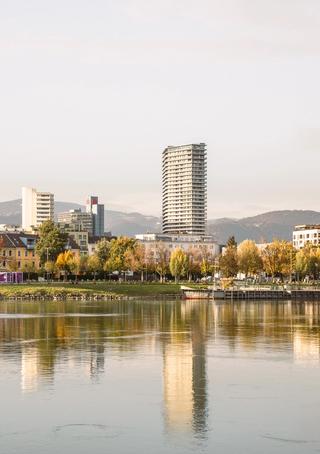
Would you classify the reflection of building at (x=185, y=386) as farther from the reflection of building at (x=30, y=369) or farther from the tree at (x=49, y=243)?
the tree at (x=49, y=243)

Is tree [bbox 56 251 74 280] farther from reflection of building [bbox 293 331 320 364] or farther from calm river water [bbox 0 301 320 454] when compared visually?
reflection of building [bbox 293 331 320 364]

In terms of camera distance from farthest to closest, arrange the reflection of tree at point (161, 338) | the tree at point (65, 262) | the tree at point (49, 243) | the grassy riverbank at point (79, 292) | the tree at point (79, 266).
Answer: the tree at point (79, 266) < the tree at point (49, 243) < the tree at point (65, 262) < the grassy riverbank at point (79, 292) < the reflection of tree at point (161, 338)

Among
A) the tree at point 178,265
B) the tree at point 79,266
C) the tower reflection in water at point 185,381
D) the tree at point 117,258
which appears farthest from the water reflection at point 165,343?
the tree at point 178,265

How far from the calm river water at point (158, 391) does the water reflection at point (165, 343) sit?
9 cm

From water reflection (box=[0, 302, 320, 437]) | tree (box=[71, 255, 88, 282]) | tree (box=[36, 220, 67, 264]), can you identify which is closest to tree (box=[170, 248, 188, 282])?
tree (box=[71, 255, 88, 282])

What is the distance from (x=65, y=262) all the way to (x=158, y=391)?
487 feet

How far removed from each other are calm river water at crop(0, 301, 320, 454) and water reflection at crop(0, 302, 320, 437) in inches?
3.5

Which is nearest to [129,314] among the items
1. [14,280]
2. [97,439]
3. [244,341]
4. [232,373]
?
[244,341]

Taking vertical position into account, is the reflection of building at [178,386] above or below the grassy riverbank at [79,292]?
below

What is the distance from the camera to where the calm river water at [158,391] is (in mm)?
29906

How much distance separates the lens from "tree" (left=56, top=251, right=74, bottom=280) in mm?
185125

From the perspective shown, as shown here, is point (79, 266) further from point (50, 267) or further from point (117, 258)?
point (50, 267)

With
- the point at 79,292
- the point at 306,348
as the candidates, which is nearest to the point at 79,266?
the point at 79,292

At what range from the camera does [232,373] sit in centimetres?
4500
